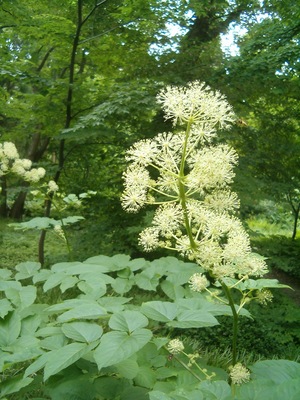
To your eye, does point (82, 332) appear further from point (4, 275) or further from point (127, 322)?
point (4, 275)

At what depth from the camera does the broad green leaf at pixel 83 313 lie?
1.50 metres

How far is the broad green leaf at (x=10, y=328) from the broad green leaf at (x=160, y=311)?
541 millimetres

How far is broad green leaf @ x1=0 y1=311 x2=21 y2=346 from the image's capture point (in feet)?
5.47

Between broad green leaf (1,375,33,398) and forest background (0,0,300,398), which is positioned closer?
broad green leaf (1,375,33,398)

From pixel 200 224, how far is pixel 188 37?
558 centimetres

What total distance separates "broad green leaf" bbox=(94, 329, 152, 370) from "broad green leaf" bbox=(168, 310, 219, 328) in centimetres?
13

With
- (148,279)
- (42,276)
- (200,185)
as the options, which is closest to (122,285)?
(148,279)

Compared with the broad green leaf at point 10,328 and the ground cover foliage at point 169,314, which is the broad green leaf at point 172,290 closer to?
the ground cover foliage at point 169,314

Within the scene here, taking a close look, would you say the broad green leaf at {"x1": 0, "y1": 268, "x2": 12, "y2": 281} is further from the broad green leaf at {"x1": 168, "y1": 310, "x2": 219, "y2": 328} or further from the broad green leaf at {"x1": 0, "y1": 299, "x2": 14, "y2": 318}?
the broad green leaf at {"x1": 168, "y1": 310, "x2": 219, "y2": 328}

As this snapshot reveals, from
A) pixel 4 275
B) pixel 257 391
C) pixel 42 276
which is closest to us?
pixel 257 391

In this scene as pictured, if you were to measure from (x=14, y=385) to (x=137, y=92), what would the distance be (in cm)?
400

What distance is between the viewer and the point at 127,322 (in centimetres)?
143

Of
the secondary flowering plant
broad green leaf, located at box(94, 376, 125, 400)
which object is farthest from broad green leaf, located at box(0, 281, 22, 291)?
the secondary flowering plant

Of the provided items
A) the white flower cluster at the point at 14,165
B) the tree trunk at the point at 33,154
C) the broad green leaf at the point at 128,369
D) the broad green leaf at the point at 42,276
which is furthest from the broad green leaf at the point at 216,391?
the tree trunk at the point at 33,154
